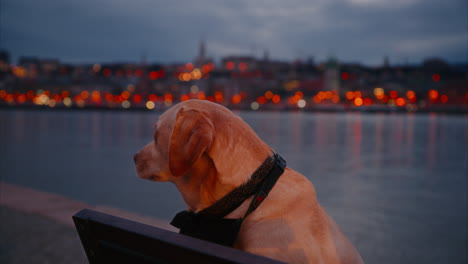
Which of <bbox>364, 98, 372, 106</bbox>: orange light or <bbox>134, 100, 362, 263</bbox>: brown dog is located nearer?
<bbox>134, 100, 362, 263</bbox>: brown dog

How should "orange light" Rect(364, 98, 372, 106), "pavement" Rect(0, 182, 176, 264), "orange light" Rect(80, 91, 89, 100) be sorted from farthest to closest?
"orange light" Rect(80, 91, 89, 100), "orange light" Rect(364, 98, 372, 106), "pavement" Rect(0, 182, 176, 264)

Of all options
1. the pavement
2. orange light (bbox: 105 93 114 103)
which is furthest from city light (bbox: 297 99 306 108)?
the pavement

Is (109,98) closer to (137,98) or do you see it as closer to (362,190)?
(137,98)

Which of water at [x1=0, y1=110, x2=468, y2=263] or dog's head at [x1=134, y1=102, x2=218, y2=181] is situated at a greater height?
dog's head at [x1=134, y1=102, x2=218, y2=181]

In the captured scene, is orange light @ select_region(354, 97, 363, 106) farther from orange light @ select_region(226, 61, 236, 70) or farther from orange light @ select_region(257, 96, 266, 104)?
orange light @ select_region(226, 61, 236, 70)

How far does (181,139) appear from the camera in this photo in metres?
1.60

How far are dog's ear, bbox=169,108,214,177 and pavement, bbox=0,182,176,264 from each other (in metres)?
2.14

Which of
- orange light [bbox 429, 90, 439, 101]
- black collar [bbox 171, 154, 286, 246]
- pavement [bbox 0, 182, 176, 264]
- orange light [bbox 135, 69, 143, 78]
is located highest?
orange light [bbox 135, 69, 143, 78]

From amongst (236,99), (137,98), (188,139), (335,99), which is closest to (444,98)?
(335,99)

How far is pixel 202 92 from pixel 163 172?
164598 mm

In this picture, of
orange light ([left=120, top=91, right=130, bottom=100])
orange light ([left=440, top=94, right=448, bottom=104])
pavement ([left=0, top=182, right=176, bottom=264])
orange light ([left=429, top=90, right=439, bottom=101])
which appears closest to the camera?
pavement ([left=0, top=182, right=176, bottom=264])

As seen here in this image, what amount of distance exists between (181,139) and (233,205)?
13.7 inches

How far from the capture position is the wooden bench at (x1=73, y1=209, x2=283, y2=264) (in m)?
1.10

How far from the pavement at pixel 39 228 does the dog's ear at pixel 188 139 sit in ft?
7.03
